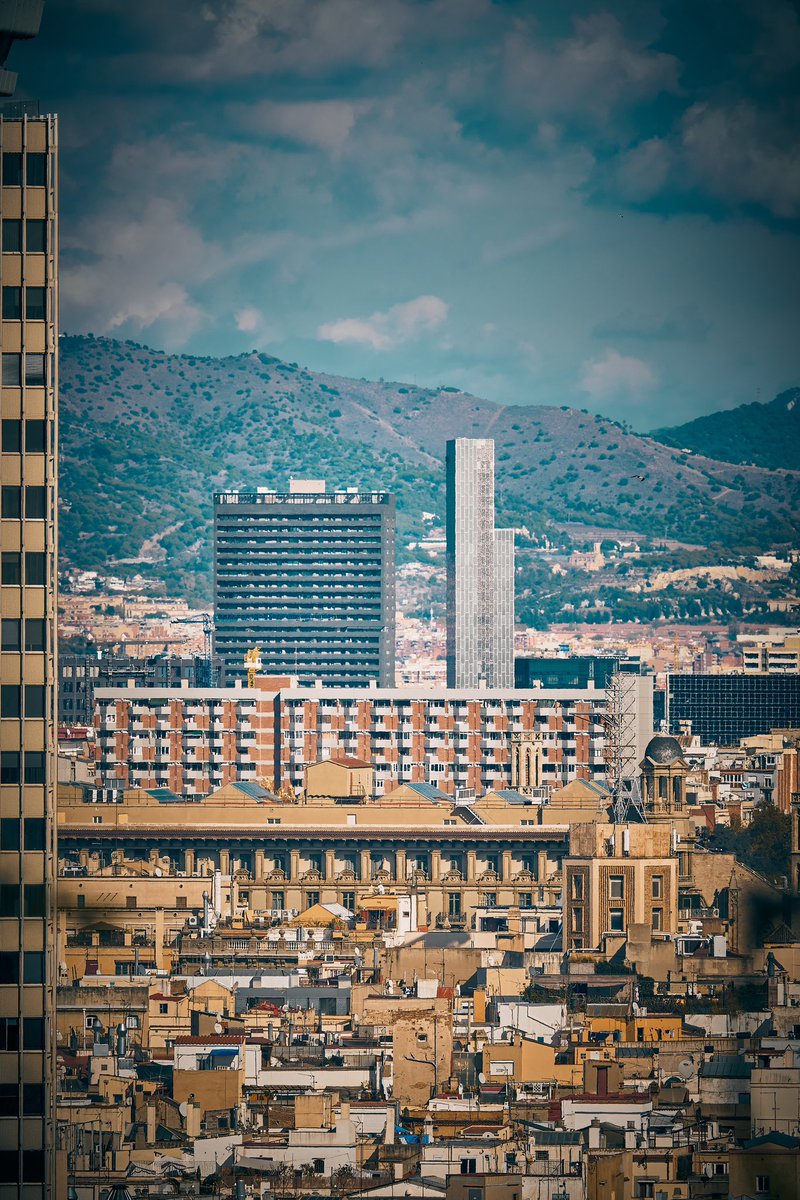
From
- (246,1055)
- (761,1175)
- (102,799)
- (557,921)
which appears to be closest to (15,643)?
(761,1175)

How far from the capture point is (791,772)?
633 ft

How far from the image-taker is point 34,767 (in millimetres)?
49969

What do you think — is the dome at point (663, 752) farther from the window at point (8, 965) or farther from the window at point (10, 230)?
the window at point (8, 965)

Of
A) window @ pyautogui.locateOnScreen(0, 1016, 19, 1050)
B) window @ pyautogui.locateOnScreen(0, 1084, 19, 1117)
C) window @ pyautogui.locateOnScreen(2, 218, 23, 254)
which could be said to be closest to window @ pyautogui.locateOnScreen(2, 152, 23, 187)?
window @ pyautogui.locateOnScreen(2, 218, 23, 254)

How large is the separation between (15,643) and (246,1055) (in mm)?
32754

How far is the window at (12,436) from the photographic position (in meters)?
→ 50.7

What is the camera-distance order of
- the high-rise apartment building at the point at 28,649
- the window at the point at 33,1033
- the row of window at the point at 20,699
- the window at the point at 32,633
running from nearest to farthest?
the high-rise apartment building at the point at 28,649
the window at the point at 33,1033
the row of window at the point at 20,699
the window at the point at 32,633

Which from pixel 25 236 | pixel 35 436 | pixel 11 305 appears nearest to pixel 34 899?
pixel 35 436

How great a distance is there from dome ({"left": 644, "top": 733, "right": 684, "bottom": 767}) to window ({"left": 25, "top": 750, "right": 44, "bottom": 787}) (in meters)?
82.9

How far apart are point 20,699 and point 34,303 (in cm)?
528

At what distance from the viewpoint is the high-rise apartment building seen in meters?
49.2

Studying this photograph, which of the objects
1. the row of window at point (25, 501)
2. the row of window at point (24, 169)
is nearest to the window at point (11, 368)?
the row of window at point (25, 501)

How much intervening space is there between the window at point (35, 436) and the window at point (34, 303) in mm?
1388

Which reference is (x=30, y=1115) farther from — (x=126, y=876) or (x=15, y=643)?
(x=126, y=876)
